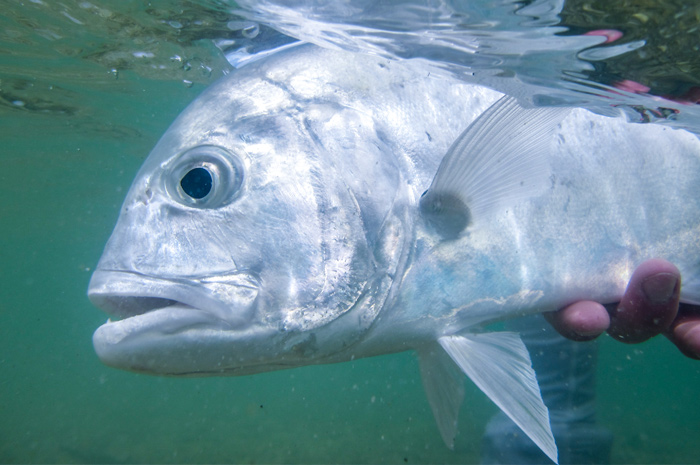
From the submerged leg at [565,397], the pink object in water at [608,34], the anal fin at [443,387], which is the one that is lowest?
the submerged leg at [565,397]

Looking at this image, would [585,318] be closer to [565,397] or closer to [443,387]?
[443,387]

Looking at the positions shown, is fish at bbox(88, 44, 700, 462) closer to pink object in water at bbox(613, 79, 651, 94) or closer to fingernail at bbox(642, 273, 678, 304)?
fingernail at bbox(642, 273, 678, 304)

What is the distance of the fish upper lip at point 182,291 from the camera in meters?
1.64

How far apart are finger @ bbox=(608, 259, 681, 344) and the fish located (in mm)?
89

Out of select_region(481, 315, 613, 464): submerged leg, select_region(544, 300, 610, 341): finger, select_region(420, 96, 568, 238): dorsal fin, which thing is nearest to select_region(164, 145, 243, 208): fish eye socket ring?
select_region(420, 96, 568, 238): dorsal fin

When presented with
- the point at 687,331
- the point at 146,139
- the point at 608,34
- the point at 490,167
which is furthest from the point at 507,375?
the point at 146,139

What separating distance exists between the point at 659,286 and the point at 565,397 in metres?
5.06

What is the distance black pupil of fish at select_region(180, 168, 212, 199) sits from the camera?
6.11 feet

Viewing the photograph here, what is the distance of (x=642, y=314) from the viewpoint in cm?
265

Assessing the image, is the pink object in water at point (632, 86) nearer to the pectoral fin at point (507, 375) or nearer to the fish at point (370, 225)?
the fish at point (370, 225)

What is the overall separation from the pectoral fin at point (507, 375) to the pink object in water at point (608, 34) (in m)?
2.54

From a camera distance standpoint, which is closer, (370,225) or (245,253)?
(245,253)

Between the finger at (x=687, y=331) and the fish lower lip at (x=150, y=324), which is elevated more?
the fish lower lip at (x=150, y=324)

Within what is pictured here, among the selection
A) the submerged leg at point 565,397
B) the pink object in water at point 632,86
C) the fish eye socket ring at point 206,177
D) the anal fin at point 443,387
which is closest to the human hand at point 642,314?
the anal fin at point 443,387
